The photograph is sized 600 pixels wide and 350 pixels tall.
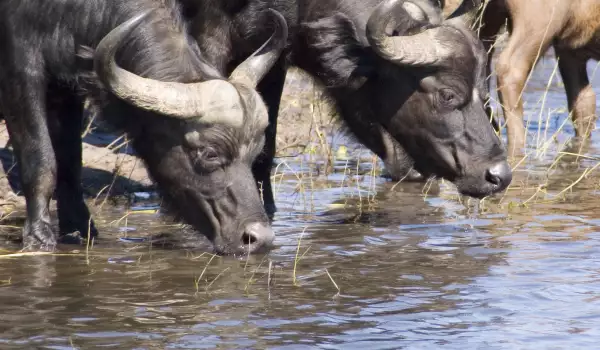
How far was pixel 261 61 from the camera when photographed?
22.5ft

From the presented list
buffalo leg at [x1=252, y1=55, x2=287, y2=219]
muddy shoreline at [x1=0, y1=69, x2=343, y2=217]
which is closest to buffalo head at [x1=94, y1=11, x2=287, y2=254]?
muddy shoreline at [x1=0, y1=69, x2=343, y2=217]

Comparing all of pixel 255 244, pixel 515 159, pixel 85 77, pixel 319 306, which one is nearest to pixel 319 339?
pixel 319 306

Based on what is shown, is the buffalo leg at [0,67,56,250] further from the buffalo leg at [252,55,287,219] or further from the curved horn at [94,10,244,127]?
the buffalo leg at [252,55,287,219]

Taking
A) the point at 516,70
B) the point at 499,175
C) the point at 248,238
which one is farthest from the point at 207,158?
the point at 516,70

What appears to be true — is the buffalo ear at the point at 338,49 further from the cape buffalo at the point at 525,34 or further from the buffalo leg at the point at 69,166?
the cape buffalo at the point at 525,34

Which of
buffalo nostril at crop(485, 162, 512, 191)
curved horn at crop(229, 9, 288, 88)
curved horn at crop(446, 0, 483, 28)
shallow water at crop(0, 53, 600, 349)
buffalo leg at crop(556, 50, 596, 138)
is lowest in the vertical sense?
shallow water at crop(0, 53, 600, 349)

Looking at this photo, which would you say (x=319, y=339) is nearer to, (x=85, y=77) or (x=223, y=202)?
(x=223, y=202)

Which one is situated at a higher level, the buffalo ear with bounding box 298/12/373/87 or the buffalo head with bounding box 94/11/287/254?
the buffalo ear with bounding box 298/12/373/87

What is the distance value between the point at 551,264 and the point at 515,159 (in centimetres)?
310

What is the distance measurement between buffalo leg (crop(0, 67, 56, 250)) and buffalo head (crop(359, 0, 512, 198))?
1.94 metres

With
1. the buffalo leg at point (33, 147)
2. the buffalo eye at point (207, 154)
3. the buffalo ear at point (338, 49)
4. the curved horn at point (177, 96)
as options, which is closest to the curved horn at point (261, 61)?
the curved horn at point (177, 96)

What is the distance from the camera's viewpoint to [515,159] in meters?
9.66

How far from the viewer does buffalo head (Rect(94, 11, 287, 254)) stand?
6383mm

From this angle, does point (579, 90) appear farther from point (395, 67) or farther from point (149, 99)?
point (149, 99)
